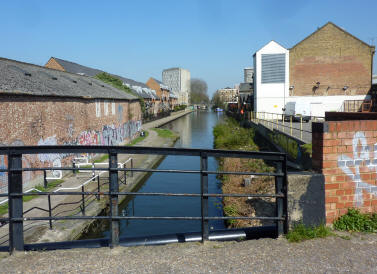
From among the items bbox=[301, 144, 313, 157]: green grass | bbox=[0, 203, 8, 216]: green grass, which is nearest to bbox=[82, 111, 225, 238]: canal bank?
bbox=[0, 203, 8, 216]: green grass

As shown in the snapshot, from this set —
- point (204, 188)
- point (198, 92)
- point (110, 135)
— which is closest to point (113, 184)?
point (204, 188)

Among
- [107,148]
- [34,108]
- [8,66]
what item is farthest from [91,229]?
[8,66]

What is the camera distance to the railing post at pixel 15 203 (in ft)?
11.7

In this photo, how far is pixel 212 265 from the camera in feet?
11.0

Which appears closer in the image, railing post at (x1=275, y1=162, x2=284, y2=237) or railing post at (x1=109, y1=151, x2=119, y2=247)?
railing post at (x1=109, y1=151, x2=119, y2=247)

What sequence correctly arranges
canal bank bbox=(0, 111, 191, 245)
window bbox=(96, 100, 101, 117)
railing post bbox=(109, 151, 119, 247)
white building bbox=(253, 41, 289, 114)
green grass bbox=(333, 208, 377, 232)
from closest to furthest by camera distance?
railing post bbox=(109, 151, 119, 247), green grass bbox=(333, 208, 377, 232), canal bank bbox=(0, 111, 191, 245), window bbox=(96, 100, 101, 117), white building bbox=(253, 41, 289, 114)

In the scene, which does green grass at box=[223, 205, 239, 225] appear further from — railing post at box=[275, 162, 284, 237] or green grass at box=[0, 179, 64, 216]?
green grass at box=[0, 179, 64, 216]

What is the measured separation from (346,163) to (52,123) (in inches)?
512

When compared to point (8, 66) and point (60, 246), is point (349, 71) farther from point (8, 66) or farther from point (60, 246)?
point (60, 246)

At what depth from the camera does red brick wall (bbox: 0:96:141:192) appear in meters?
11.5

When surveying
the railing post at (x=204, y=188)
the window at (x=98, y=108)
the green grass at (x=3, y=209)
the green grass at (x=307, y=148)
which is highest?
the window at (x=98, y=108)

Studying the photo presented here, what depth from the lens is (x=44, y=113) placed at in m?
13.9

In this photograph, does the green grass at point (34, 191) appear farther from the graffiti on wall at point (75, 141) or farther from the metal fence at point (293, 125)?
the metal fence at point (293, 125)

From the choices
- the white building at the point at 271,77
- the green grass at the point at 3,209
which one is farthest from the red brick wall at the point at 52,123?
the white building at the point at 271,77
